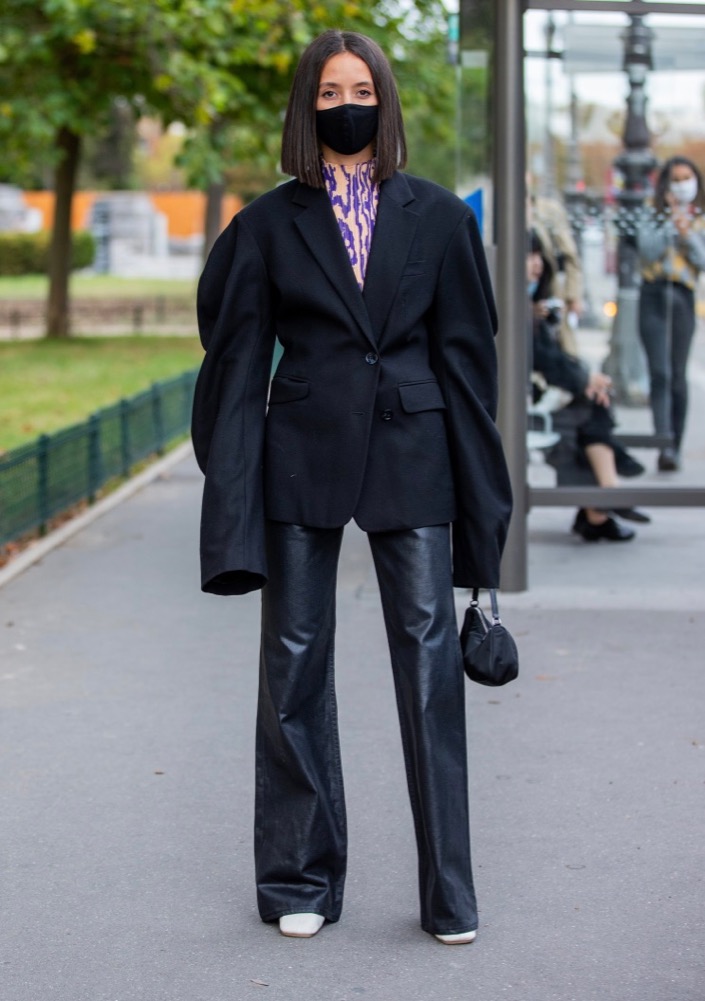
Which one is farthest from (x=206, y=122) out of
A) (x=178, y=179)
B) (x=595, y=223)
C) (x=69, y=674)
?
(x=178, y=179)

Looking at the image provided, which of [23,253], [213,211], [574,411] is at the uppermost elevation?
[213,211]

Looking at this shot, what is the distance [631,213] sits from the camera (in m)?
9.29

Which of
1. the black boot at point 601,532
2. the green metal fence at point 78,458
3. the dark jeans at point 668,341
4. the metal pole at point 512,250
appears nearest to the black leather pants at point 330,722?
the metal pole at point 512,250

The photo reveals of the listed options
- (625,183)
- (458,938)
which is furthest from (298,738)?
(625,183)

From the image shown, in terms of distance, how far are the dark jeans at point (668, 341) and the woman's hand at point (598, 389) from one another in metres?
0.50

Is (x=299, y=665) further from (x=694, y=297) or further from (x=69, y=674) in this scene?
(x=694, y=297)

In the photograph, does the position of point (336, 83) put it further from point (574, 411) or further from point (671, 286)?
point (671, 286)

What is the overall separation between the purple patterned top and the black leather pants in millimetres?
626

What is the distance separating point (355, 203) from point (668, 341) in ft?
19.7

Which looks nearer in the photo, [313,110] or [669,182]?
[313,110]

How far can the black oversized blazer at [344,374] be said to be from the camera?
366 centimetres

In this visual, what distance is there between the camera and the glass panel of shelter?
29.4ft

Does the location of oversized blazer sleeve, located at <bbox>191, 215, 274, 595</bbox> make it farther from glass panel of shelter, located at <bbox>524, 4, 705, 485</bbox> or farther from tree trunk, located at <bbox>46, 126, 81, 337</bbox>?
tree trunk, located at <bbox>46, 126, 81, 337</bbox>

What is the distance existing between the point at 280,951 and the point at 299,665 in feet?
2.06
